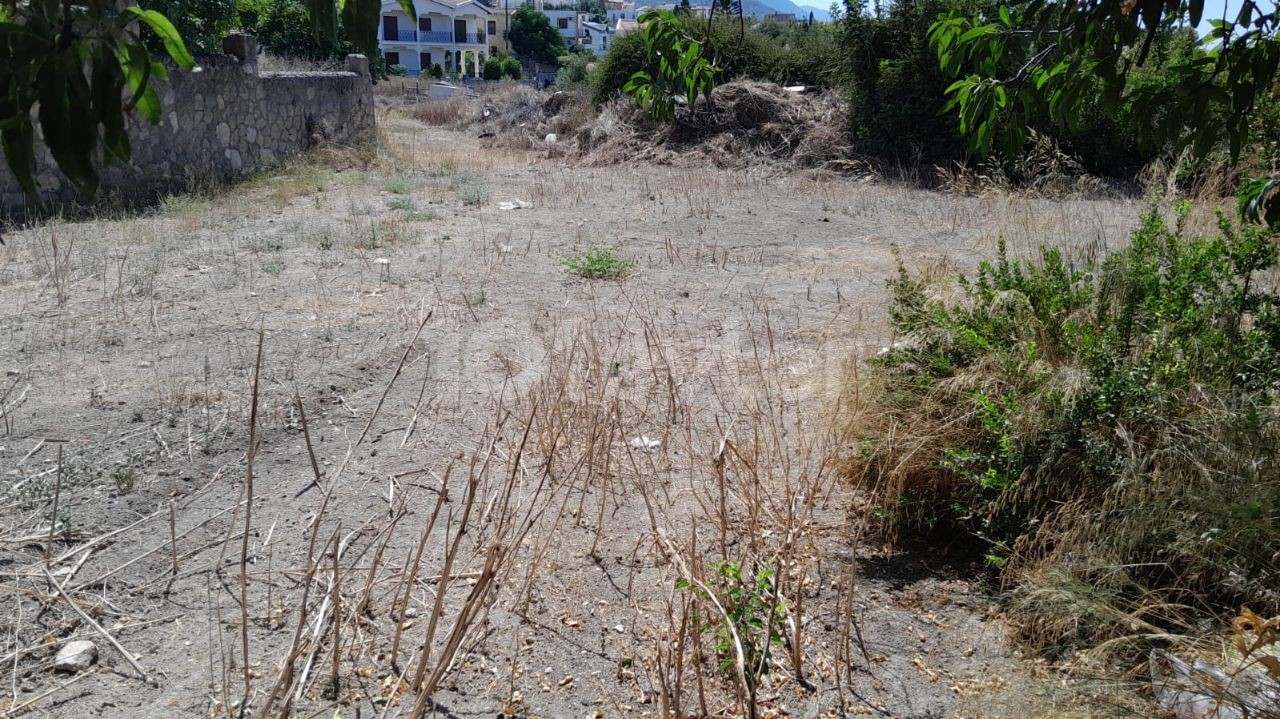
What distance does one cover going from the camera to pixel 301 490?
377 cm

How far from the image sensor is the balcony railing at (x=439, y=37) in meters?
67.9

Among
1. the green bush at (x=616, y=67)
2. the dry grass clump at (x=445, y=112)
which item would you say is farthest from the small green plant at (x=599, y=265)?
the dry grass clump at (x=445, y=112)

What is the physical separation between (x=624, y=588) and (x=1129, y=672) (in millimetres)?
1507

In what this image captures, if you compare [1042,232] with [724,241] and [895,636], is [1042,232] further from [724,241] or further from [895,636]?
[895,636]

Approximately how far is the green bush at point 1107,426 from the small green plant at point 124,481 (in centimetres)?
281

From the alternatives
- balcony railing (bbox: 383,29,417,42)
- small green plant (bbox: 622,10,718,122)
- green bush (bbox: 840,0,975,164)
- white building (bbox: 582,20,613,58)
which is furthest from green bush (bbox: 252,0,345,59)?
white building (bbox: 582,20,613,58)

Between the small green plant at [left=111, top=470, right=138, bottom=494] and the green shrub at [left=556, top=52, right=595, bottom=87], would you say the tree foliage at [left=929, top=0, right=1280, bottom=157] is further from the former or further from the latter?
the green shrub at [left=556, top=52, right=595, bottom=87]

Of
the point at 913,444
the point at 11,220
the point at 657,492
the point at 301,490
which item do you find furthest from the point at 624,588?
the point at 11,220

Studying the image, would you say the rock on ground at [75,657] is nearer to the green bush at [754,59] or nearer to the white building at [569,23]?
the green bush at [754,59]

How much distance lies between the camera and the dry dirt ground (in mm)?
2613

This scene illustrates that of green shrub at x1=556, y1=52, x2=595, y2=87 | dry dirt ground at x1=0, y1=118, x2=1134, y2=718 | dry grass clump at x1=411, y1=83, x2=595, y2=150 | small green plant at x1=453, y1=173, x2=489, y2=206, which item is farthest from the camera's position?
green shrub at x1=556, y1=52, x2=595, y2=87

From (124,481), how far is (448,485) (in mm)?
1231

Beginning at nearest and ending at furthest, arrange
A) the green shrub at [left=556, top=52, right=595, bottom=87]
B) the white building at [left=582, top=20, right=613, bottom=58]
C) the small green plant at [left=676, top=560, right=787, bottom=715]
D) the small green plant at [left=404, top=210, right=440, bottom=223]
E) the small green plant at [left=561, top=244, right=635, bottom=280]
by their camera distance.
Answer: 1. the small green plant at [left=676, top=560, right=787, bottom=715]
2. the small green plant at [left=561, top=244, right=635, bottom=280]
3. the small green plant at [left=404, top=210, right=440, bottom=223]
4. the green shrub at [left=556, top=52, right=595, bottom=87]
5. the white building at [left=582, top=20, right=613, bottom=58]

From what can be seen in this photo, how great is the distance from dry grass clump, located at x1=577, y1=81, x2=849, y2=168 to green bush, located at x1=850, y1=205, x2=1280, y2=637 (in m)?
11.3
